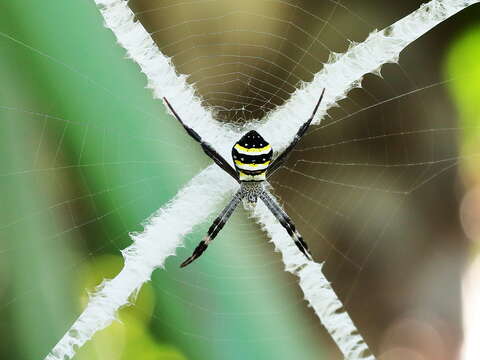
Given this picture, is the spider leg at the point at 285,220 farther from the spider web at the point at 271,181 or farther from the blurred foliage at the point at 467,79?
the blurred foliage at the point at 467,79

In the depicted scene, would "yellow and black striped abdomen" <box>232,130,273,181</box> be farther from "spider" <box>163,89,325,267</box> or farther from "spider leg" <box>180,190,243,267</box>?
"spider leg" <box>180,190,243,267</box>

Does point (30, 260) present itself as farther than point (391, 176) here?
No

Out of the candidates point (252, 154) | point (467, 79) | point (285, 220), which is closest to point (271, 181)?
point (285, 220)

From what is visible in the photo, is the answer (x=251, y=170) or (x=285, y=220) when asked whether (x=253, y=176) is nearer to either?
(x=251, y=170)

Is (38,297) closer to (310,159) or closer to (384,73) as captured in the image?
(310,159)

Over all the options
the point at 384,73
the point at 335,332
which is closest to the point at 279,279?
the point at 335,332

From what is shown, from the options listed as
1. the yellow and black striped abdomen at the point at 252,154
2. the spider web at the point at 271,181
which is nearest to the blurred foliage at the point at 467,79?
the spider web at the point at 271,181
